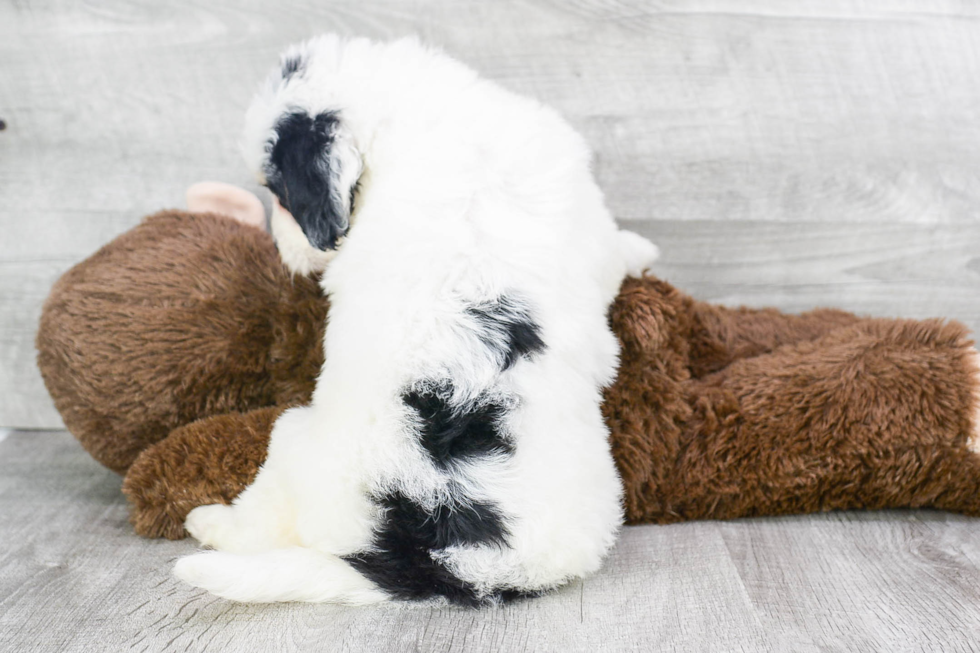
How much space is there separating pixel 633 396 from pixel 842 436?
0.30 m

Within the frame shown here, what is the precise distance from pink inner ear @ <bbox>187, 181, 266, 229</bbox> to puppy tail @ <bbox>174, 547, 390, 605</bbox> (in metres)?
0.63

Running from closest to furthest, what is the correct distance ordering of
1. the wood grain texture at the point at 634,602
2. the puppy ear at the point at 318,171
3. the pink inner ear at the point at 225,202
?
the wood grain texture at the point at 634,602, the puppy ear at the point at 318,171, the pink inner ear at the point at 225,202

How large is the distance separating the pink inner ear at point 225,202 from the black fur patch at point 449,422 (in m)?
0.61

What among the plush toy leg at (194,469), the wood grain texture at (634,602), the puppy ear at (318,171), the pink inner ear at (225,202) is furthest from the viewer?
the pink inner ear at (225,202)

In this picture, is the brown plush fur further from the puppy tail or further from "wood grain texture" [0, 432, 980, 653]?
the puppy tail

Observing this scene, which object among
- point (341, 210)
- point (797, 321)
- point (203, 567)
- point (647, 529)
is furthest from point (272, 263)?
point (797, 321)

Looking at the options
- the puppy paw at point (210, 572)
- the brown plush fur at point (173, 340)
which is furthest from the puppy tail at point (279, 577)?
the brown plush fur at point (173, 340)

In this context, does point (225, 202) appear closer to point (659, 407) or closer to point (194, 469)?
point (194, 469)

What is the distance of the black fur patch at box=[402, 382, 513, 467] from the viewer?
0.89 metres

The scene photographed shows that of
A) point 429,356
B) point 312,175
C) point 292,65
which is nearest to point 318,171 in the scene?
point 312,175

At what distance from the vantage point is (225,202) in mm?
1362

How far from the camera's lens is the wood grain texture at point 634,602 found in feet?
2.79

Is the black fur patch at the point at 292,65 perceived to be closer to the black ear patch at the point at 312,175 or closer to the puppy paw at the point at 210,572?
the black ear patch at the point at 312,175

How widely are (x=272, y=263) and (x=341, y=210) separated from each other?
0.29 meters
